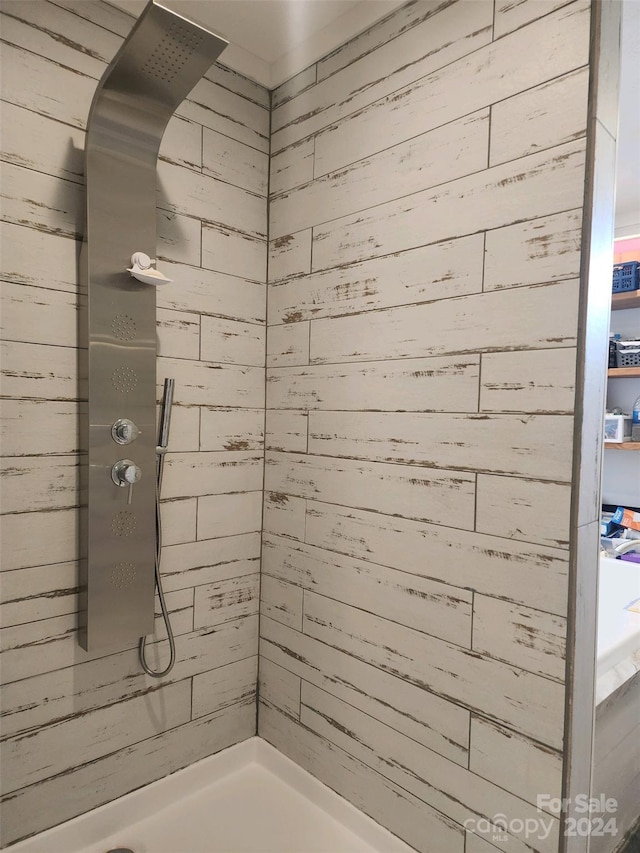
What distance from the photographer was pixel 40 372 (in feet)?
4.60

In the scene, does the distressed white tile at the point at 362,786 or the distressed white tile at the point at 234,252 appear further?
the distressed white tile at the point at 234,252

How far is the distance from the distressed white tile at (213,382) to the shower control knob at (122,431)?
21 centimetres

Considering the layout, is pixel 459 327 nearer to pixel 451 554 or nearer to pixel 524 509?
pixel 524 509

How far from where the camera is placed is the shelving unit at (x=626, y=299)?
7.44ft

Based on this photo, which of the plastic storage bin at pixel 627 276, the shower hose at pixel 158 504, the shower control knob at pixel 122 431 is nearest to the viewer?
the shower control knob at pixel 122 431

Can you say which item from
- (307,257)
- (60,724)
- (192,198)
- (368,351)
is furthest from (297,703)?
(192,198)

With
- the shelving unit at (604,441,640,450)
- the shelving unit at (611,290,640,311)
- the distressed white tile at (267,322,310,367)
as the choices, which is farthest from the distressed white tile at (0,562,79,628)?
the shelving unit at (611,290,640,311)

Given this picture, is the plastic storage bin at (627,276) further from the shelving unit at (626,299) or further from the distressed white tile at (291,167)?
the distressed white tile at (291,167)

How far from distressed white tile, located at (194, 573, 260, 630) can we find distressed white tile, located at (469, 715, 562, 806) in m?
0.87

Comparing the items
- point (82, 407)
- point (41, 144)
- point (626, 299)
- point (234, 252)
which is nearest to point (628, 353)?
point (626, 299)

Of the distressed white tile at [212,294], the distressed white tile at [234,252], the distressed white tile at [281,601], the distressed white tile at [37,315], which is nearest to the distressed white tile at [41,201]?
the distressed white tile at [37,315]

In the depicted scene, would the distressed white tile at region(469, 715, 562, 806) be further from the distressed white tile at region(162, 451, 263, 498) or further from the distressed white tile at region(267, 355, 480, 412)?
the distressed white tile at region(162, 451, 263, 498)

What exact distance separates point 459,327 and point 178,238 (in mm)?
912

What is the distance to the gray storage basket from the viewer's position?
2320mm
